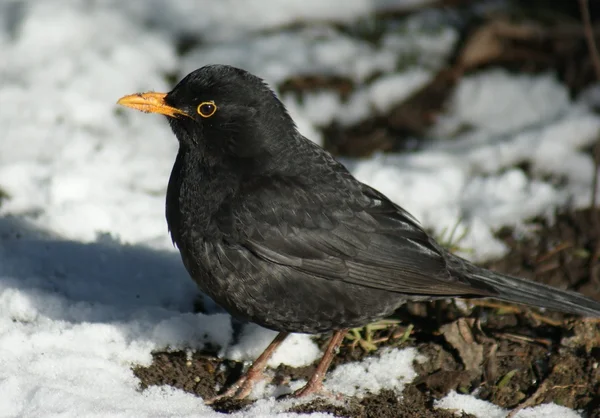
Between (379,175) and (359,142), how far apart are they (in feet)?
3.35

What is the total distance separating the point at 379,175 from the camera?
6.97 m

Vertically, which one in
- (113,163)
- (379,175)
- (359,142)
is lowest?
A: (113,163)

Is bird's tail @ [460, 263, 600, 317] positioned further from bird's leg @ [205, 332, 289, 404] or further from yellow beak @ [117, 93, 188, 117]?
yellow beak @ [117, 93, 188, 117]

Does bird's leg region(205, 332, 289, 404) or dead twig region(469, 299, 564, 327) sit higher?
dead twig region(469, 299, 564, 327)

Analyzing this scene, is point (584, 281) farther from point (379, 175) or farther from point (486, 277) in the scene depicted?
point (379, 175)

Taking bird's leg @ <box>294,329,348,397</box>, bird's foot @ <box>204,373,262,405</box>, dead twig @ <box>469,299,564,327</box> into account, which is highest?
dead twig @ <box>469,299,564,327</box>

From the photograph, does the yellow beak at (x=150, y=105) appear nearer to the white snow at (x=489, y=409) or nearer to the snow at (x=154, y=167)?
the snow at (x=154, y=167)

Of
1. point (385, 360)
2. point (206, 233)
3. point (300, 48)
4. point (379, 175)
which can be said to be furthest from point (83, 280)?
point (300, 48)

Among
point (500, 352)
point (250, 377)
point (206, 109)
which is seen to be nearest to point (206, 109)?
point (206, 109)

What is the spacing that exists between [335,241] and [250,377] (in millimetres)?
944

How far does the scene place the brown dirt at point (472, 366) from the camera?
190 inches

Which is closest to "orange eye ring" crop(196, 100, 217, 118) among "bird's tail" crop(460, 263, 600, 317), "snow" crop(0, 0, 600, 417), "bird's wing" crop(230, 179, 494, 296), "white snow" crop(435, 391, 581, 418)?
"bird's wing" crop(230, 179, 494, 296)

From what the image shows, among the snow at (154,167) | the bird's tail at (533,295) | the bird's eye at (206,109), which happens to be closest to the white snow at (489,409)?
the snow at (154,167)

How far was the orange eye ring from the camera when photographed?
503cm
